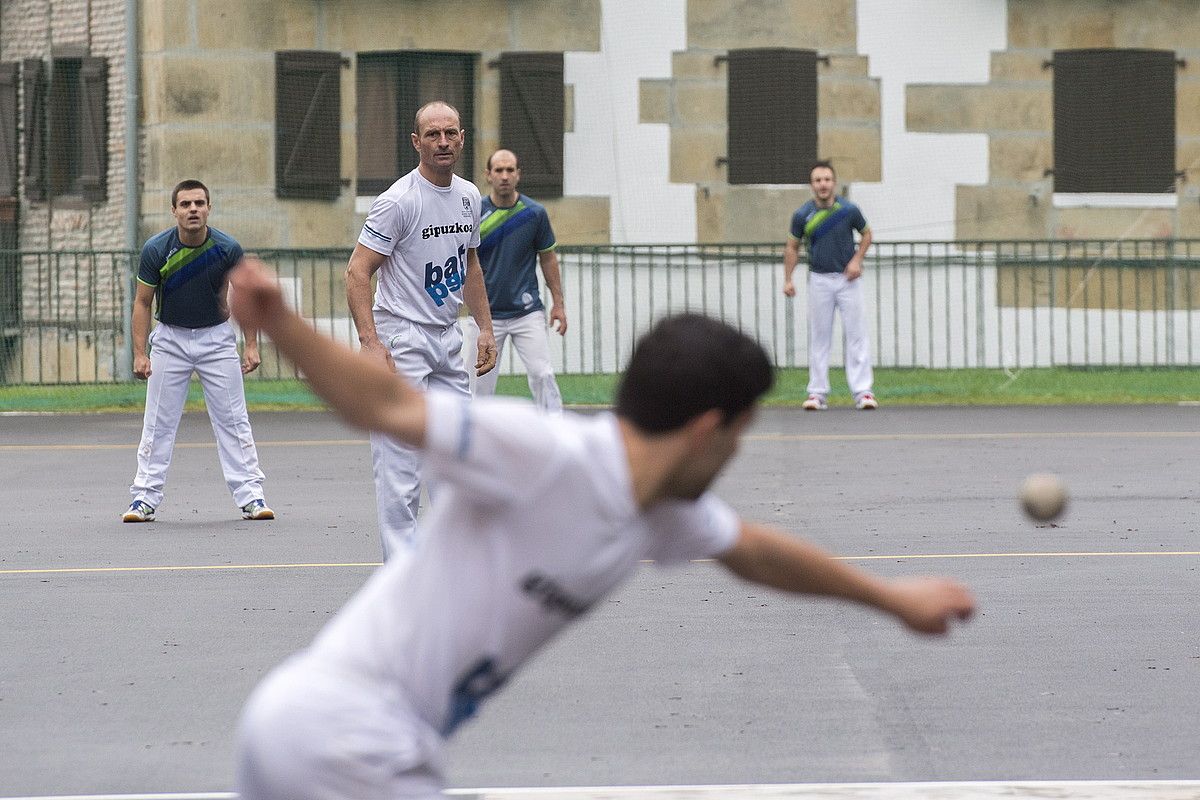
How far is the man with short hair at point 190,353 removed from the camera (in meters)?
11.8

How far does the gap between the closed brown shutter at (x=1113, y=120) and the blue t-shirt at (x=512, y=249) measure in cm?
1236

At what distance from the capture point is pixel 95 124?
85.0 ft

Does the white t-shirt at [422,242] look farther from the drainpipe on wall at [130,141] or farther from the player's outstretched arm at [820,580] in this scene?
the drainpipe on wall at [130,141]

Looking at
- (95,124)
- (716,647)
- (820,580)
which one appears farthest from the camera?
(95,124)

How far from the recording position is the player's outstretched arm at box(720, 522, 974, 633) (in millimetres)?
3771

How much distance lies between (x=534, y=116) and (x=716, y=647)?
1779 centimetres

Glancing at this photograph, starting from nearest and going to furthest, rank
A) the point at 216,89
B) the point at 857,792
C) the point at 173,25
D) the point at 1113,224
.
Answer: the point at 857,792 < the point at 173,25 < the point at 216,89 < the point at 1113,224

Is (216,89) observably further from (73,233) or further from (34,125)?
(34,125)

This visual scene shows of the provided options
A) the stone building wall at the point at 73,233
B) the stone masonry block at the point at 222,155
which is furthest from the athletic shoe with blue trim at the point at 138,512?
the stone masonry block at the point at 222,155

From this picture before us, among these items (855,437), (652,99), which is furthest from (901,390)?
(652,99)

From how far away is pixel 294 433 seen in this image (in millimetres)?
17953

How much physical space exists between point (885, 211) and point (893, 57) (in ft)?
5.94

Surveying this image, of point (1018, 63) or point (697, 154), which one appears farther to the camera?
point (1018, 63)

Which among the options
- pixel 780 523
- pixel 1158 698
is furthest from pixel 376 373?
pixel 780 523
